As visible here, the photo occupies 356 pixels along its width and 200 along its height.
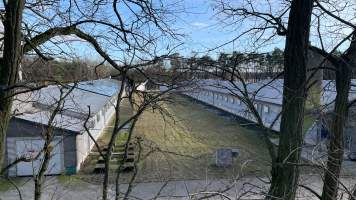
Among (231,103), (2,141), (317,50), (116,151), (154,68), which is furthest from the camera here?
(231,103)

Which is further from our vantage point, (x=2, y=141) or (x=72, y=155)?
(x=72, y=155)

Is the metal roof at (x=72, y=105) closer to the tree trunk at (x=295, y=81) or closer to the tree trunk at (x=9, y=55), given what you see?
the tree trunk at (x=9, y=55)

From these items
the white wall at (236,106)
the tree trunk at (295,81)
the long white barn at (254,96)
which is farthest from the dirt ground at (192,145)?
the tree trunk at (295,81)

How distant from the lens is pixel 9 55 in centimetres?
528

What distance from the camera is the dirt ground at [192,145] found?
1922 centimetres

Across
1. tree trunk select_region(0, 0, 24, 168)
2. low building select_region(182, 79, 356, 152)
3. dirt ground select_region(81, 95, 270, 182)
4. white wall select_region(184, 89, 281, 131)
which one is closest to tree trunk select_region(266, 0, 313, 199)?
low building select_region(182, 79, 356, 152)

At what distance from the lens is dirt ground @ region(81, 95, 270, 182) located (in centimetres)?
1922

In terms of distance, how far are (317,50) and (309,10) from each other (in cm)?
191

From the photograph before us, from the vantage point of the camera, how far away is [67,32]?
20.4ft

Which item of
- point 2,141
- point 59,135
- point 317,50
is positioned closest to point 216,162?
point 59,135

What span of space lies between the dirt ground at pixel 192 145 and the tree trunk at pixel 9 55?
2.64 m

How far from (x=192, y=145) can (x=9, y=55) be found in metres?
21.5

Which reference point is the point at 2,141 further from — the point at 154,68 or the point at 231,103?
the point at 231,103

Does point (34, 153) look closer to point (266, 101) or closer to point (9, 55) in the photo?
point (266, 101)
